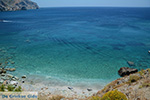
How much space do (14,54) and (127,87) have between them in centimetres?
2856

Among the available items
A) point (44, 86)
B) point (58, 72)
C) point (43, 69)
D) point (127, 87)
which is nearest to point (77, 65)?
point (58, 72)

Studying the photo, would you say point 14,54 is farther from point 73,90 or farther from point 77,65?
point 73,90

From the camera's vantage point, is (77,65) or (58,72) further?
(77,65)

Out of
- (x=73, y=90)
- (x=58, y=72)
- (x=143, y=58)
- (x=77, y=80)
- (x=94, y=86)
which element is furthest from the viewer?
(x=143, y=58)

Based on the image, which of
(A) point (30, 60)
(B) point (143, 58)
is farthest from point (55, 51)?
(B) point (143, 58)

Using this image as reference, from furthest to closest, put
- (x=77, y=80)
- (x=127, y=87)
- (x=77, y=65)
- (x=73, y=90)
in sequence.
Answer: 1. (x=77, y=65)
2. (x=77, y=80)
3. (x=73, y=90)
4. (x=127, y=87)

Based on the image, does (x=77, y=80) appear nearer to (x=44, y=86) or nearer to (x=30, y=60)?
(x=44, y=86)

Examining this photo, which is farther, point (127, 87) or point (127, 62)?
point (127, 62)

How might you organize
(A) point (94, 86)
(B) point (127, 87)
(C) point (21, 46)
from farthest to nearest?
(C) point (21, 46)
(A) point (94, 86)
(B) point (127, 87)

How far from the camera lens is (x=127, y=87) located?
491 inches

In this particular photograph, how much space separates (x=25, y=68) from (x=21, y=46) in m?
14.5

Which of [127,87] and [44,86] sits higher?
[127,87]

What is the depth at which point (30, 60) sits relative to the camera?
27.7 metres

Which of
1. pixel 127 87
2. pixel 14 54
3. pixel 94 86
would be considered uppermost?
pixel 127 87
